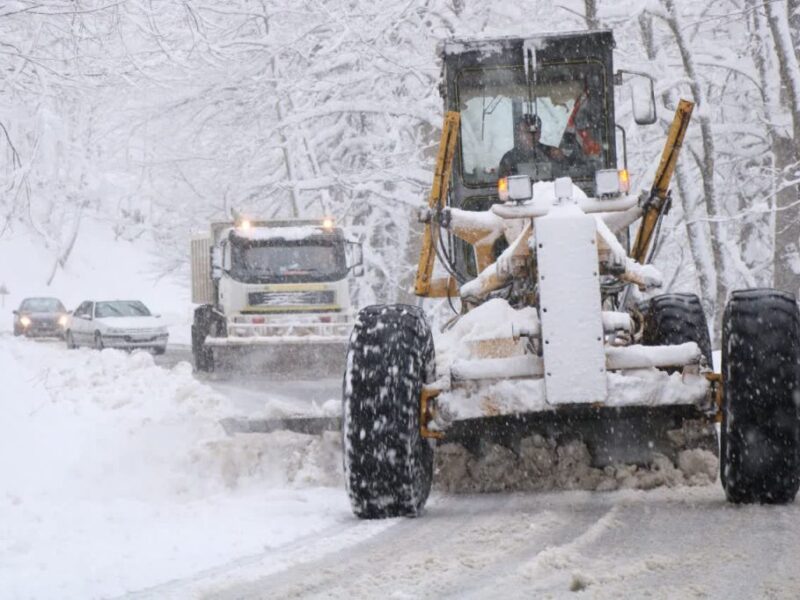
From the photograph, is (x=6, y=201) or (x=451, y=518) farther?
(x=6, y=201)

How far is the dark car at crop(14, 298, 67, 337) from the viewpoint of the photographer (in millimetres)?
37781

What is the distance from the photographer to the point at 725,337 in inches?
237

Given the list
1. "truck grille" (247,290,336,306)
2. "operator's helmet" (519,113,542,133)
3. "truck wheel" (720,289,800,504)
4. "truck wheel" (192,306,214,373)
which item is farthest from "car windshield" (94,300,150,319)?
"truck wheel" (720,289,800,504)

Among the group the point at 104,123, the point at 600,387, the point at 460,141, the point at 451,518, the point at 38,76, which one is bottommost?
the point at 451,518

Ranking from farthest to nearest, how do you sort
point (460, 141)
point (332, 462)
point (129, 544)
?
point (460, 141)
point (332, 462)
point (129, 544)

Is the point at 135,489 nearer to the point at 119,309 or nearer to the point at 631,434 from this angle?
the point at 631,434

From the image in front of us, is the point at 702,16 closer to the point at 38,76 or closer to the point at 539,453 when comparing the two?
the point at 38,76

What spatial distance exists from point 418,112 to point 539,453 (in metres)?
13.2

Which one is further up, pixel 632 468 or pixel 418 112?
pixel 418 112

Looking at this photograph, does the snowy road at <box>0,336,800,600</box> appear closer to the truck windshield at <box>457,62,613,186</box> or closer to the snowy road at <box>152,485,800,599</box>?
the snowy road at <box>152,485,800,599</box>

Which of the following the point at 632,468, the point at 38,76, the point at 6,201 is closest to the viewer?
the point at 632,468

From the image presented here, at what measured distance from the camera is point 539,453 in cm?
701

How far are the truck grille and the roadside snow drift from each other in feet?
23.3

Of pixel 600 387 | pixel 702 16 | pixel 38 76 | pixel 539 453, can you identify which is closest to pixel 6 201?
pixel 38 76
